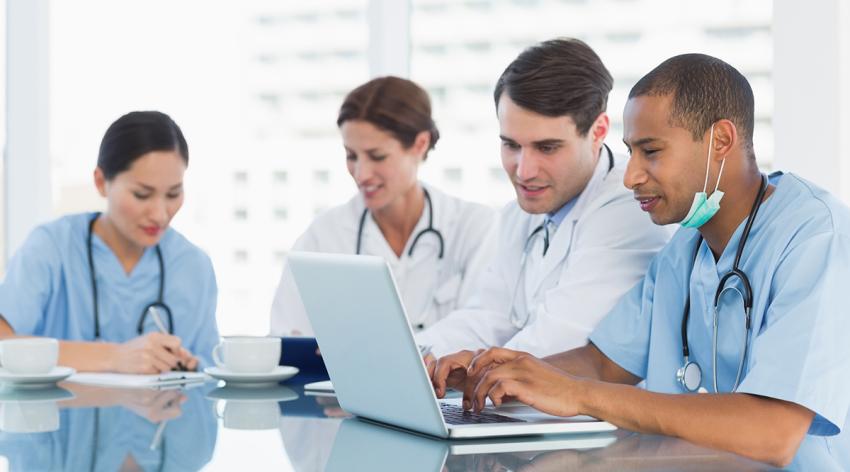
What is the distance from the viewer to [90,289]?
2658 mm

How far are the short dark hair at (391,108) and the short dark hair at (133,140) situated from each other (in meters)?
0.52

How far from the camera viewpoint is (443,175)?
167 inches

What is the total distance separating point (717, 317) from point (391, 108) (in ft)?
5.03

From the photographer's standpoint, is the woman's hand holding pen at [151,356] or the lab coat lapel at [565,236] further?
the lab coat lapel at [565,236]

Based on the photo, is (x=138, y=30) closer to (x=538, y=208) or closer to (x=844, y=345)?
(x=538, y=208)

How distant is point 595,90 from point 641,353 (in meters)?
0.70

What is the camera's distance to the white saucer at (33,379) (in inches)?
74.8

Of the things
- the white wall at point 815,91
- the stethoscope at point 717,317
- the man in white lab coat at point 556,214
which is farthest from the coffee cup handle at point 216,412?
the white wall at point 815,91

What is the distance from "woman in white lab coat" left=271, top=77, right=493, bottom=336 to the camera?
3013 millimetres

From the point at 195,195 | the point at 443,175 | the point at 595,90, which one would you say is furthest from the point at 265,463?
the point at 195,195

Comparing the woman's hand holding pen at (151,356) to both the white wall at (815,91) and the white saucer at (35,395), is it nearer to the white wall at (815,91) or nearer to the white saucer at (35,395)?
the white saucer at (35,395)

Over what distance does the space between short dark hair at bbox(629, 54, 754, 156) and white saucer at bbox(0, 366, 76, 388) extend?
1173mm

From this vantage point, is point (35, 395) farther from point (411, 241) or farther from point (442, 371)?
point (411, 241)

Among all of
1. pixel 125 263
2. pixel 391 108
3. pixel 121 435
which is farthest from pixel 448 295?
pixel 121 435
